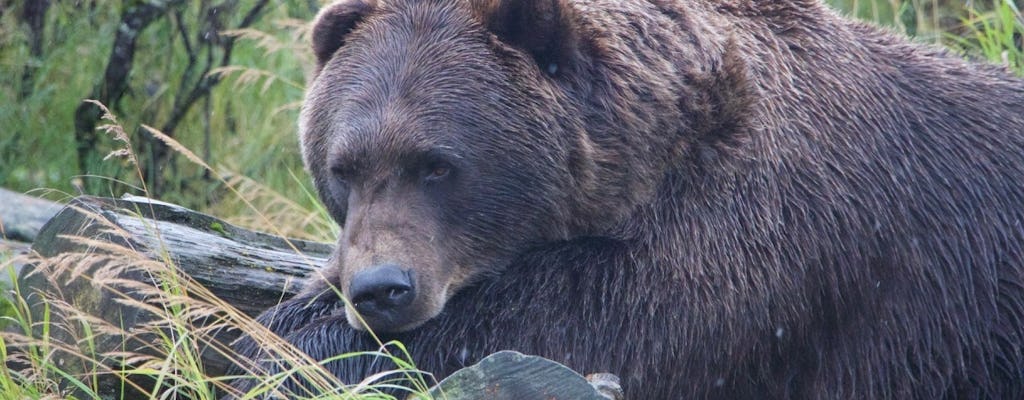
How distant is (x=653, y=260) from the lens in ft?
13.2

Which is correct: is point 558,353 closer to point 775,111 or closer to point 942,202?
point 775,111

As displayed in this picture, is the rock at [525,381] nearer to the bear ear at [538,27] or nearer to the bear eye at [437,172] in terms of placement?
the bear eye at [437,172]

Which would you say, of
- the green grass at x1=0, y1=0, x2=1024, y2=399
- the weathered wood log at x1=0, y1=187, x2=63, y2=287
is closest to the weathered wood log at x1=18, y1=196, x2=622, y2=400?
the weathered wood log at x1=0, y1=187, x2=63, y2=287

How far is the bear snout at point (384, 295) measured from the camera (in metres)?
3.77

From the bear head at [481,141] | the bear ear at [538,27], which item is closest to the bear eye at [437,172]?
the bear head at [481,141]

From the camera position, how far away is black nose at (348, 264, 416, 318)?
3766mm

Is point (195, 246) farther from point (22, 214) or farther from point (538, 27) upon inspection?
point (22, 214)

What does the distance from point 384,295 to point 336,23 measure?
1.12 metres

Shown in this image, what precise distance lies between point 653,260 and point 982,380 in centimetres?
135

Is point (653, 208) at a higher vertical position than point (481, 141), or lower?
lower

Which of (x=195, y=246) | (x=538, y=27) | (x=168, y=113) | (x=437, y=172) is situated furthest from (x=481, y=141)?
(x=168, y=113)

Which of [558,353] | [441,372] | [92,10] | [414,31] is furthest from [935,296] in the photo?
[92,10]

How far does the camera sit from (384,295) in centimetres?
380

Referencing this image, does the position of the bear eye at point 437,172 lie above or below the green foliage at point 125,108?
above
